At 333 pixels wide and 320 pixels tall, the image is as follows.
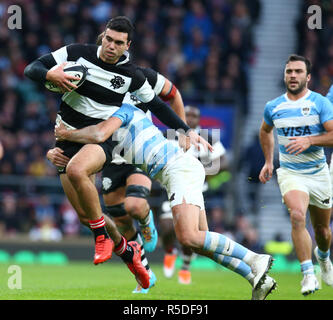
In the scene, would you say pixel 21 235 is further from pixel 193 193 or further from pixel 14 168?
pixel 193 193

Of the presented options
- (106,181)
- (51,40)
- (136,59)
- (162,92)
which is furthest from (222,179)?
(162,92)

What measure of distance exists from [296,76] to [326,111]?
0.56 metres

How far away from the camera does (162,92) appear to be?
7.72 m

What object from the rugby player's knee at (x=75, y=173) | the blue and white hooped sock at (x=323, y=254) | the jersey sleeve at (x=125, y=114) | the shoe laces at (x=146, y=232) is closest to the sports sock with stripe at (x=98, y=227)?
the rugby player's knee at (x=75, y=173)

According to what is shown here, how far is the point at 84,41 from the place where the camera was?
18.5 meters

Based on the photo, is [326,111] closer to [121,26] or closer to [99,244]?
[121,26]

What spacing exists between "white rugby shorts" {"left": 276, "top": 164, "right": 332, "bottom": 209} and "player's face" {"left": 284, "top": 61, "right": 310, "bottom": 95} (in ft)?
3.11

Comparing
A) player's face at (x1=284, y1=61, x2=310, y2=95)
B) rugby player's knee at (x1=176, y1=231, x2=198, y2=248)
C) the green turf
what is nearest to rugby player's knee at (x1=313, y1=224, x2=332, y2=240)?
the green turf

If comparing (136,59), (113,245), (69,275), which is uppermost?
(136,59)

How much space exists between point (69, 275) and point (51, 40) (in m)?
8.52

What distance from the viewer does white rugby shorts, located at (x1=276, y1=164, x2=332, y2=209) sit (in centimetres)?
845

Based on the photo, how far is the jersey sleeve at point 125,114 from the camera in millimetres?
7227

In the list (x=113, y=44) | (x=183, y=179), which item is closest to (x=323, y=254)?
(x=183, y=179)

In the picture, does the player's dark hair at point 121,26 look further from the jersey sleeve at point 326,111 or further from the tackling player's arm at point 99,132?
the jersey sleeve at point 326,111
